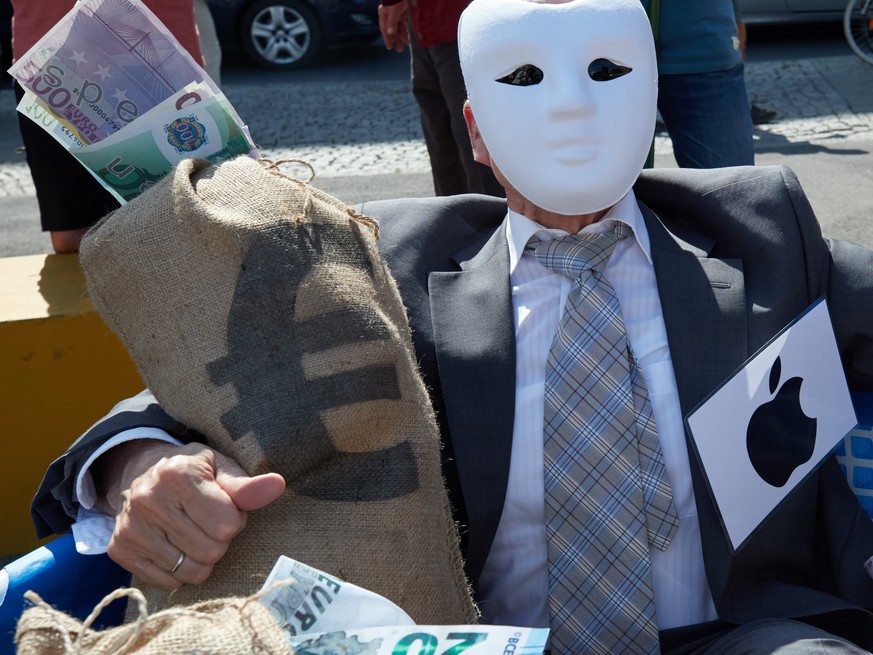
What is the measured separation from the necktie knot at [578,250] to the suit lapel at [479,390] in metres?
0.08

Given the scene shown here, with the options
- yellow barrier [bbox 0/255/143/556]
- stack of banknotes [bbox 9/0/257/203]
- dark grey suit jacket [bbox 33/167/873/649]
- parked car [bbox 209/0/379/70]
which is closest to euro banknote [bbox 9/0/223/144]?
stack of banknotes [bbox 9/0/257/203]

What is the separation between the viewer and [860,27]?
886cm

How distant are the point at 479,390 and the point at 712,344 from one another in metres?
0.40

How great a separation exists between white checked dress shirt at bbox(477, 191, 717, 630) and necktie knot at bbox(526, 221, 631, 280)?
0.02 m

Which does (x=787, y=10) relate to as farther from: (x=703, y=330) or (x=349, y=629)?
(x=349, y=629)

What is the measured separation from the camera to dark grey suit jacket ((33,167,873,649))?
182 cm

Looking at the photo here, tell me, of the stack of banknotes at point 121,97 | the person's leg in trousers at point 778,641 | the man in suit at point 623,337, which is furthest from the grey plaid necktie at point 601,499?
the stack of banknotes at point 121,97

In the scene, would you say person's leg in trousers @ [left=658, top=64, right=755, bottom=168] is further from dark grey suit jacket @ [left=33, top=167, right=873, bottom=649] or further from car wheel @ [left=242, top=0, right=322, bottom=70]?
car wheel @ [left=242, top=0, right=322, bottom=70]

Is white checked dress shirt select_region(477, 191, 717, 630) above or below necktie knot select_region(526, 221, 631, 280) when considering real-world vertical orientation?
below

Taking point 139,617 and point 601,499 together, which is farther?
point 601,499

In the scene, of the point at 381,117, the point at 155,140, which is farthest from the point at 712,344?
the point at 381,117

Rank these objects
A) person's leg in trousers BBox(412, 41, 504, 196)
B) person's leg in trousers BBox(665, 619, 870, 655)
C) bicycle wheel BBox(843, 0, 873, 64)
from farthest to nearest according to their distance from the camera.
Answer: bicycle wheel BBox(843, 0, 873, 64) → person's leg in trousers BBox(412, 41, 504, 196) → person's leg in trousers BBox(665, 619, 870, 655)

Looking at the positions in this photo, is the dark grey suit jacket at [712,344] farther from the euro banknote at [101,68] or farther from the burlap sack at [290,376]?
the euro banknote at [101,68]

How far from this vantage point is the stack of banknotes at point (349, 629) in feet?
4.31
